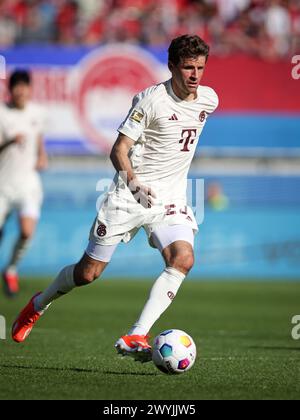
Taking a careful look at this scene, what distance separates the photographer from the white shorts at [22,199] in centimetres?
1559

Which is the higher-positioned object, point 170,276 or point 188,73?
point 188,73

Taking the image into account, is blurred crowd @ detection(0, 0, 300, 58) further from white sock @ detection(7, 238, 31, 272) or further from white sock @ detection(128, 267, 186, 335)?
white sock @ detection(128, 267, 186, 335)

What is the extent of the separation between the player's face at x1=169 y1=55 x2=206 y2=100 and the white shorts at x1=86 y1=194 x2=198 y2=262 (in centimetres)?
101

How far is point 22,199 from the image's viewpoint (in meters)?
15.7

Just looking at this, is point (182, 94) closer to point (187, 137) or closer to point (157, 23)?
point (187, 137)

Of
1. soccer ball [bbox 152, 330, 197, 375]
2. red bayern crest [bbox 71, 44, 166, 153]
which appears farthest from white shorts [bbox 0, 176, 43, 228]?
soccer ball [bbox 152, 330, 197, 375]

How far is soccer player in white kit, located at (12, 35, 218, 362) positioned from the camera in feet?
26.2

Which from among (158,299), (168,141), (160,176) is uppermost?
(168,141)

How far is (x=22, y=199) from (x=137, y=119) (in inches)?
314

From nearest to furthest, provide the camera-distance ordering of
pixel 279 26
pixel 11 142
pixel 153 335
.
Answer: pixel 153 335 < pixel 11 142 < pixel 279 26

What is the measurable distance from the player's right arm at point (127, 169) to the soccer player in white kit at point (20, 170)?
295 inches

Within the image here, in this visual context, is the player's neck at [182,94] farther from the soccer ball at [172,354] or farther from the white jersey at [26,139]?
the white jersey at [26,139]

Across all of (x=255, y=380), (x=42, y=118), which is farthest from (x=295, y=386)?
(x=42, y=118)

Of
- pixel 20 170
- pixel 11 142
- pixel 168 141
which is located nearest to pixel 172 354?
pixel 168 141
